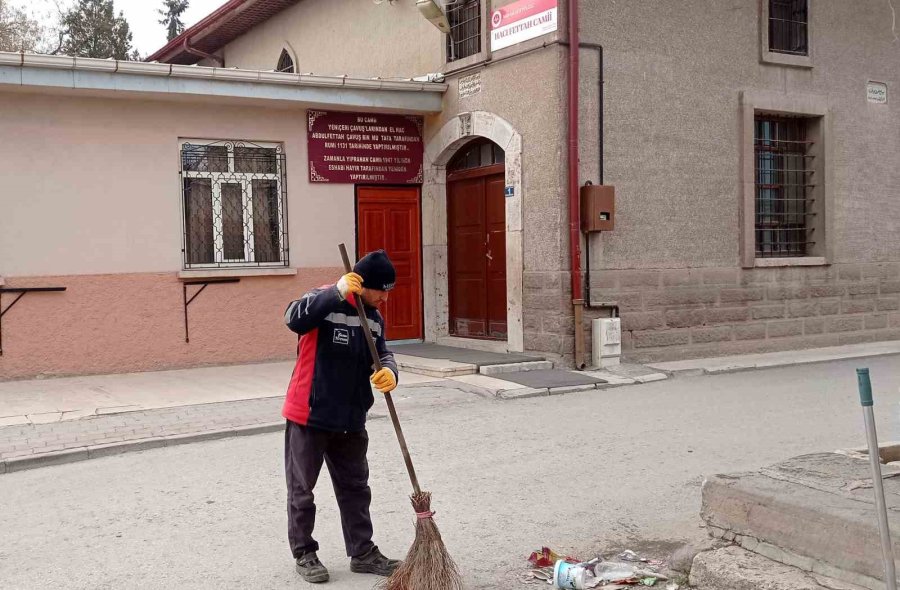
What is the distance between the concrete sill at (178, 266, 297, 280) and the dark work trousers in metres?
7.21

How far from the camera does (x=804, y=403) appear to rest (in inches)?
347

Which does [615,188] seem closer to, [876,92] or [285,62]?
[876,92]

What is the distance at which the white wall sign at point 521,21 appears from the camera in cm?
1067

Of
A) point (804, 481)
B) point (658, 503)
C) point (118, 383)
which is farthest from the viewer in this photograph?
point (118, 383)

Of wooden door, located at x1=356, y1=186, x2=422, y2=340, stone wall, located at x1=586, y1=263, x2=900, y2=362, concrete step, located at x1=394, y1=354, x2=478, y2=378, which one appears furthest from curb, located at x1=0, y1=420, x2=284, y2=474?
wooden door, located at x1=356, y1=186, x2=422, y2=340

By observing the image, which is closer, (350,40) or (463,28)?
(463,28)

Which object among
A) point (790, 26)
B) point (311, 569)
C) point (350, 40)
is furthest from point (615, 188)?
point (311, 569)

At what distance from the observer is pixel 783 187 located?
508 inches

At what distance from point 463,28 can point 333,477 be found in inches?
354

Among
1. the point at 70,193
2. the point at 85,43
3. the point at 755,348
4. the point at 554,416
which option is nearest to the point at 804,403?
the point at 554,416

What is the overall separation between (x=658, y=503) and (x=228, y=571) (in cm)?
259

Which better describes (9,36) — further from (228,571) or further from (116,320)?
(228,571)

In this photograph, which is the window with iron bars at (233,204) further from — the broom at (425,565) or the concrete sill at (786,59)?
the broom at (425,565)

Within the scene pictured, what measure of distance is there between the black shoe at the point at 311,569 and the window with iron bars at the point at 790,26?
10719 mm
